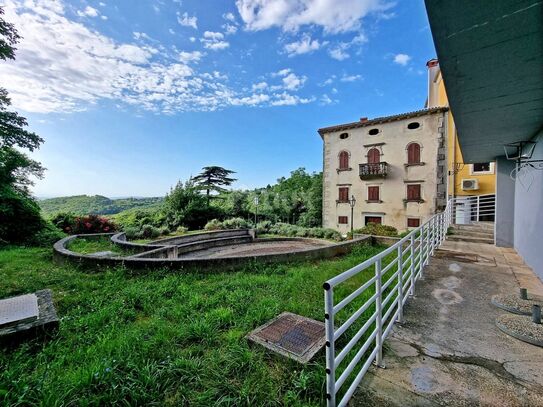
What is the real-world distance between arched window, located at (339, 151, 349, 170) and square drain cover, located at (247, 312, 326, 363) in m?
15.1

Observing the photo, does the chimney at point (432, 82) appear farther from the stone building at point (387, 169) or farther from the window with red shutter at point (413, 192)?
the window with red shutter at point (413, 192)

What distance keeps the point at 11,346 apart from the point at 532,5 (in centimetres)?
516

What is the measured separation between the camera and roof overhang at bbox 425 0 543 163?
58.9 inches

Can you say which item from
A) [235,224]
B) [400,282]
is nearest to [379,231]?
[400,282]

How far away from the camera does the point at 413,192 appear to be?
14.1 metres

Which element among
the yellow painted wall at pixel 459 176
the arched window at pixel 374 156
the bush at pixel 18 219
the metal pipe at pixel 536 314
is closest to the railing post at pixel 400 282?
the metal pipe at pixel 536 314

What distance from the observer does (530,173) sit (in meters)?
4.74

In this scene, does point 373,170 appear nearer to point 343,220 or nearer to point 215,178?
point 343,220

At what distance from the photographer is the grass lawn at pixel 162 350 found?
167cm

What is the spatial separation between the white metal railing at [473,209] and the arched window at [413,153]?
3.87m

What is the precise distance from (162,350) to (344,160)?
641 inches

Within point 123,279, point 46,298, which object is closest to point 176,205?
point 123,279

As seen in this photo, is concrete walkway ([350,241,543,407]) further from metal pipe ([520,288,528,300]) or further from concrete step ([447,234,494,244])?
concrete step ([447,234,494,244])

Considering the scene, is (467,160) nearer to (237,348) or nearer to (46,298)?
(237,348)
